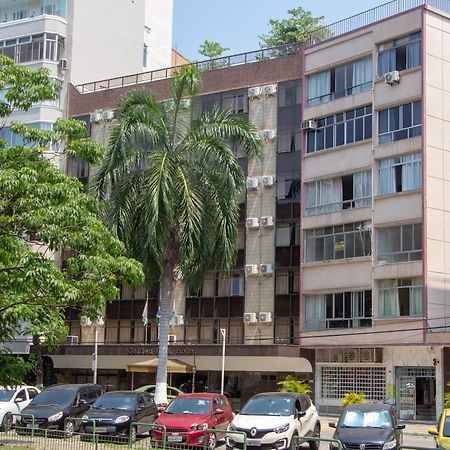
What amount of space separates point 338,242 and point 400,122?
6831 millimetres

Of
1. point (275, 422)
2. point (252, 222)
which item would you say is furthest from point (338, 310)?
point (275, 422)

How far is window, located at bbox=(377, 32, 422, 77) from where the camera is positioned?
46.4 m

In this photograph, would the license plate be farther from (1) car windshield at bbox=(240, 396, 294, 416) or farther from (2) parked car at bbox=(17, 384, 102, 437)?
(2) parked car at bbox=(17, 384, 102, 437)

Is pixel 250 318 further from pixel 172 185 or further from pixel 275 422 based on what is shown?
pixel 275 422

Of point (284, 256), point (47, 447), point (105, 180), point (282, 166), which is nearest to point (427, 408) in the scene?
point (284, 256)

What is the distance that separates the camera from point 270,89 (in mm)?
53406

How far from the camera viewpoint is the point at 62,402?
30047mm

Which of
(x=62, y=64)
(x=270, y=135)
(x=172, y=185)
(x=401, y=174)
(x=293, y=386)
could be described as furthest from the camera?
(x=62, y=64)

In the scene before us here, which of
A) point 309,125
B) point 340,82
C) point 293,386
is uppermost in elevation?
point 340,82

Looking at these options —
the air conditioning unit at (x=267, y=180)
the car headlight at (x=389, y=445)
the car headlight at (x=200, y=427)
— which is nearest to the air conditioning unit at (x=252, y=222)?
the air conditioning unit at (x=267, y=180)

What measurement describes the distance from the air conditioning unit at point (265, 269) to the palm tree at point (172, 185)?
14.6 m

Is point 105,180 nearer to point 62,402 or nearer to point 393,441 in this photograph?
point 62,402

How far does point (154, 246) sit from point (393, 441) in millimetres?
14362

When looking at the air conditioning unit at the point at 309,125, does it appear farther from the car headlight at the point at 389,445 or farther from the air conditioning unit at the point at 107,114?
the car headlight at the point at 389,445
